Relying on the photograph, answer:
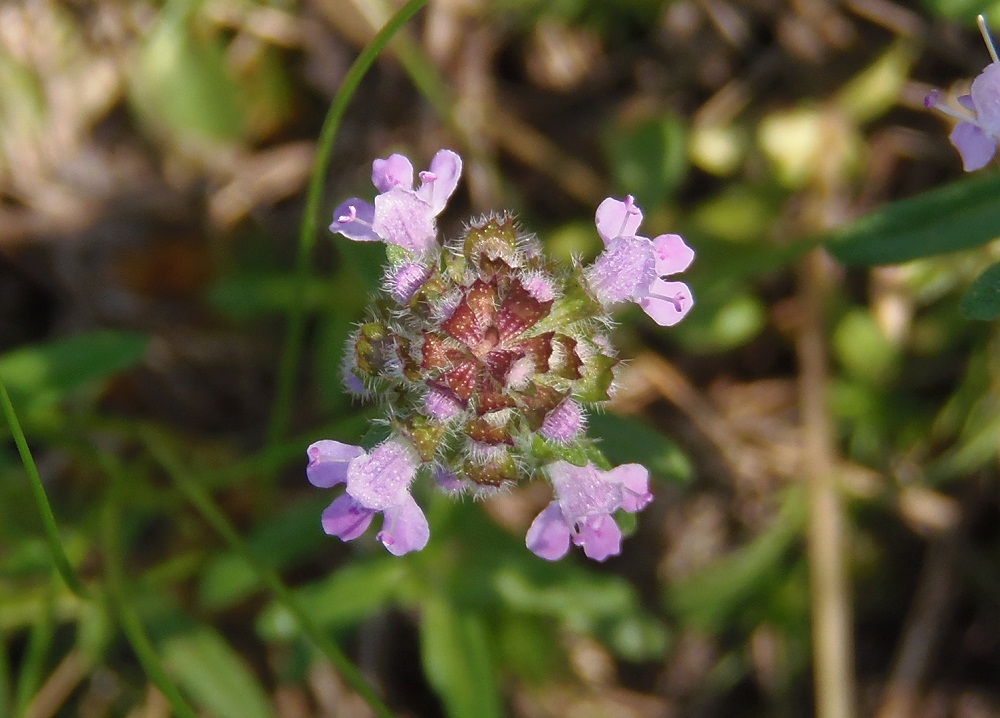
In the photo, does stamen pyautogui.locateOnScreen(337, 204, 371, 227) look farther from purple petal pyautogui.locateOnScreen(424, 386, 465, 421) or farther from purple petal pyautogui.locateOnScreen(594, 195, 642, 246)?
purple petal pyautogui.locateOnScreen(594, 195, 642, 246)

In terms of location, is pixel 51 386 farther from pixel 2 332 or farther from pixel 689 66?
pixel 689 66

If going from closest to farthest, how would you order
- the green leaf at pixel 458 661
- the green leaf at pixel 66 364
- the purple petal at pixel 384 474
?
A: the purple petal at pixel 384 474 < the green leaf at pixel 66 364 < the green leaf at pixel 458 661

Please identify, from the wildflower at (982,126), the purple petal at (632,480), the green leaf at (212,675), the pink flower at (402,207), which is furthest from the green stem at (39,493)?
the wildflower at (982,126)

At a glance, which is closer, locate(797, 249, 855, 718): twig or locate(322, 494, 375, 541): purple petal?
locate(322, 494, 375, 541): purple petal

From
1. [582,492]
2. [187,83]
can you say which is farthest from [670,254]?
[187,83]

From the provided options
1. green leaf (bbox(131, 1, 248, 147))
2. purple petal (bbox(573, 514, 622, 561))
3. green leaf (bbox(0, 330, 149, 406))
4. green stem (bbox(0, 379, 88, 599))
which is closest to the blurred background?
green leaf (bbox(131, 1, 248, 147))

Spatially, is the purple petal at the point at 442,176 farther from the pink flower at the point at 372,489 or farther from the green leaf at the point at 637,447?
the green leaf at the point at 637,447
